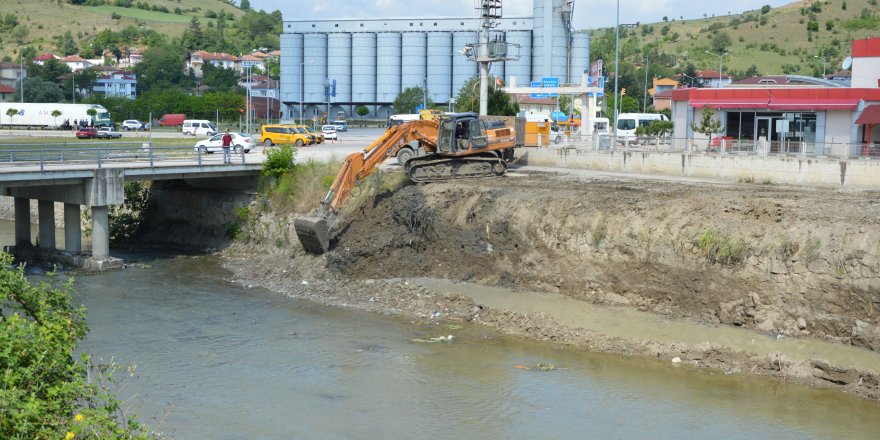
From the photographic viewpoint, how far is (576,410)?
18828 mm

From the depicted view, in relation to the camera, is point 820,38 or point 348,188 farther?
point 820,38

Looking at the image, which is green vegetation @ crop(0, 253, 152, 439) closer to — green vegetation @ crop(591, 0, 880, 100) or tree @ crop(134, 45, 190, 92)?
green vegetation @ crop(591, 0, 880, 100)

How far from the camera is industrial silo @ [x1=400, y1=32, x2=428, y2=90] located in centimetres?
11419

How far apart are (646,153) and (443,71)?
76.3 metres

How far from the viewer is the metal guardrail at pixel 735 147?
34.6 meters

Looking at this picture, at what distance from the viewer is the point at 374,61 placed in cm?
11619

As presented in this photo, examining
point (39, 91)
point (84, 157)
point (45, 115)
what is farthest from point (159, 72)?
point (84, 157)

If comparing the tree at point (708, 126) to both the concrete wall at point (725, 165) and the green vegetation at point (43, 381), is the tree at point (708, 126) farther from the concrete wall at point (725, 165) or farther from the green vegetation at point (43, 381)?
the green vegetation at point (43, 381)

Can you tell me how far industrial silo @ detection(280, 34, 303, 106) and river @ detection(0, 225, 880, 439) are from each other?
93055mm

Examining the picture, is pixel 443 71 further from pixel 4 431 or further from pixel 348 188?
pixel 4 431

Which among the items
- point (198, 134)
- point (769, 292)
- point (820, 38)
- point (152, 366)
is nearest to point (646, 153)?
point (769, 292)

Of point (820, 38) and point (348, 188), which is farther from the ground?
point (820, 38)

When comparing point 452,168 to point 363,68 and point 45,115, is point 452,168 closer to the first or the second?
point 45,115

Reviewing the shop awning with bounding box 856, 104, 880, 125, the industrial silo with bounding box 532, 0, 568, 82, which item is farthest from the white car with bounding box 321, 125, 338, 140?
the industrial silo with bounding box 532, 0, 568, 82
